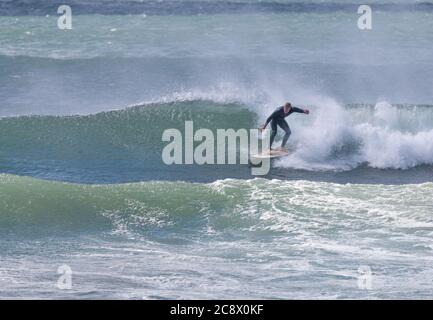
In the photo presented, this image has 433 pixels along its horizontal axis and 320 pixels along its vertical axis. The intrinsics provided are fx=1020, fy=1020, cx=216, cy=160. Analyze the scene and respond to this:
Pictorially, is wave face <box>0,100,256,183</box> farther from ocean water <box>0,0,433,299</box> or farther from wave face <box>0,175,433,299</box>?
wave face <box>0,175,433,299</box>

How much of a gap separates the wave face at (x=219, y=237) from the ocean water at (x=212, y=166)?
40 millimetres

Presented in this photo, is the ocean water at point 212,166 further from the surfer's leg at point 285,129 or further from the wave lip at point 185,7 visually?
the wave lip at point 185,7

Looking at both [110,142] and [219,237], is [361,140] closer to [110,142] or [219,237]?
[110,142]

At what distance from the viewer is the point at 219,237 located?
55.2 feet

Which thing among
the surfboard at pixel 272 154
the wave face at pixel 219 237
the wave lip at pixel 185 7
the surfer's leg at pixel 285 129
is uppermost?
the wave lip at pixel 185 7

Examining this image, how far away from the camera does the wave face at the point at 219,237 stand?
14211 millimetres

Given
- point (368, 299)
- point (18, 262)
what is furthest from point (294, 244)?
point (18, 262)

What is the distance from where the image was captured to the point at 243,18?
4094 centimetres

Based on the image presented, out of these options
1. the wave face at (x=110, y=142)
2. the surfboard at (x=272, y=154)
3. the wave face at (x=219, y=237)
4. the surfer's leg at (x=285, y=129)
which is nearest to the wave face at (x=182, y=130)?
the wave face at (x=110, y=142)

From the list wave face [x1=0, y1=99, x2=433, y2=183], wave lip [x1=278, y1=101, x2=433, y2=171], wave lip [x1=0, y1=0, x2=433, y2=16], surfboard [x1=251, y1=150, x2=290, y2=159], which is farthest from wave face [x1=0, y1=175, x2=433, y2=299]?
wave lip [x1=0, y1=0, x2=433, y2=16]

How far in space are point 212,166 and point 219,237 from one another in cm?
513

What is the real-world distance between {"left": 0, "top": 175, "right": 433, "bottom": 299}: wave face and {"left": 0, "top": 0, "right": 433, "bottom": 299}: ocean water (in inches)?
1.6

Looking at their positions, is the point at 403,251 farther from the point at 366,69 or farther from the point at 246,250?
the point at 366,69
